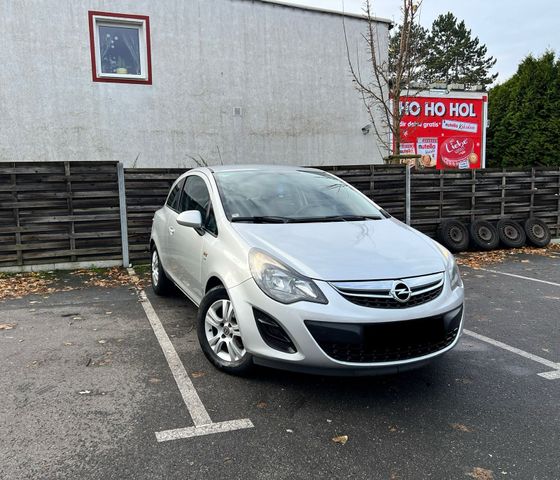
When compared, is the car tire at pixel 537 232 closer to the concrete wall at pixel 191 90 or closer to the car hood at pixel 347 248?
the concrete wall at pixel 191 90

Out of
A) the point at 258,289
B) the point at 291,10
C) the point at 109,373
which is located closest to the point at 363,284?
the point at 258,289

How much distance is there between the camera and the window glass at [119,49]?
1120 centimetres

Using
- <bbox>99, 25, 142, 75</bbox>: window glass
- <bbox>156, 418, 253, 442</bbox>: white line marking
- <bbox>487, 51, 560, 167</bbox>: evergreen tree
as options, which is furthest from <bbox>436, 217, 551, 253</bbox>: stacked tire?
<bbox>99, 25, 142, 75</bbox>: window glass

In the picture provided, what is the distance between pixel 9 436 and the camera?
2.80 m

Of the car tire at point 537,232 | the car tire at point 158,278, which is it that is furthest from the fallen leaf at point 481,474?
the car tire at point 537,232

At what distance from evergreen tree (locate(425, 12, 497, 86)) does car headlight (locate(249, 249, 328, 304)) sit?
46.3m

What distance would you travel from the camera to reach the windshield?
4.05m

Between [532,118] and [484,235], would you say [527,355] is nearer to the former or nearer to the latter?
[484,235]

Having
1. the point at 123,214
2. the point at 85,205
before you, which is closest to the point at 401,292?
the point at 123,214

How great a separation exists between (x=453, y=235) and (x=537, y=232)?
2.20 m

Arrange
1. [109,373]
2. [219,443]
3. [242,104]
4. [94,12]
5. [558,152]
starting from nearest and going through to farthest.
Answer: [219,443], [109,373], [94,12], [242,104], [558,152]

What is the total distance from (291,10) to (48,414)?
470 inches

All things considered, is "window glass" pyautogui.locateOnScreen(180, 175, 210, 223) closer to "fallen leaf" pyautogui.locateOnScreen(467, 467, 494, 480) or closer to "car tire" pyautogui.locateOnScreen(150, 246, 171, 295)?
"car tire" pyautogui.locateOnScreen(150, 246, 171, 295)

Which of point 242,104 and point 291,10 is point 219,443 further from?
point 291,10
